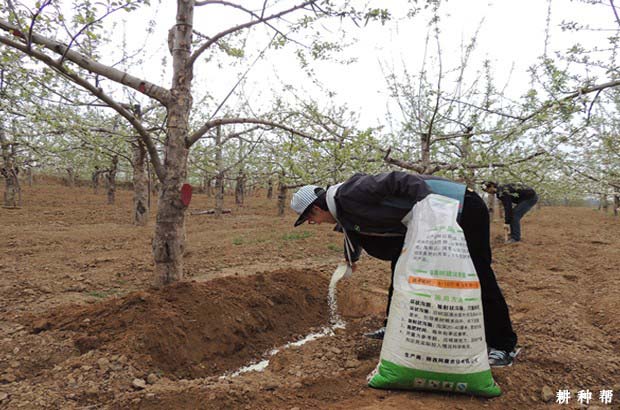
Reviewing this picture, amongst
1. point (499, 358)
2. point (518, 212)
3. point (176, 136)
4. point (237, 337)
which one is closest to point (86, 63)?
point (176, 136)

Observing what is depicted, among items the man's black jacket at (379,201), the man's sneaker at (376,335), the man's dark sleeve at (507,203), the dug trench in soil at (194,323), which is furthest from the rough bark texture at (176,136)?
the man's dark sleeve at (507,203)

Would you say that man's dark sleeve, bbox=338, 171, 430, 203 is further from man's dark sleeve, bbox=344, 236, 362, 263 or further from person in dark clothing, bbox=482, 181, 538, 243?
person in dark clothing, bbox=482, 181, 538, 243

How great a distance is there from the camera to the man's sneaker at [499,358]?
2.55m

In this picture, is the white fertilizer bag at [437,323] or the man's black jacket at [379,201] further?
the man's black jacket at [379,201]

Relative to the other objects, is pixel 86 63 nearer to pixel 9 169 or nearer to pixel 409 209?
pixel 409 209

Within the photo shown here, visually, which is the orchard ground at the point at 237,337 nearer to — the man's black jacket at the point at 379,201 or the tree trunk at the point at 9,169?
the man's black jacket at the point at 379,201

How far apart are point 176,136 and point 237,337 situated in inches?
77.8

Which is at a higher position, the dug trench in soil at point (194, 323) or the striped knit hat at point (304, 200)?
the striped knit hat at point (304, 200)

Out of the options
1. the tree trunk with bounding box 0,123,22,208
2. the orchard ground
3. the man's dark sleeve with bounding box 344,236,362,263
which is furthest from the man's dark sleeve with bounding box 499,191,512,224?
the tree trunk with bounding box 0,123,22,208

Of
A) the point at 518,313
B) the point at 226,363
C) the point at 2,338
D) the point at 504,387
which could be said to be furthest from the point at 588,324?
the point at 2,338

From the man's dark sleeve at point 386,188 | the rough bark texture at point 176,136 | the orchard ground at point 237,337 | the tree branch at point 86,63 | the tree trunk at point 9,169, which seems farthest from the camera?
the tree trunk at point 9,169

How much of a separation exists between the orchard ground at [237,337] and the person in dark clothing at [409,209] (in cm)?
25

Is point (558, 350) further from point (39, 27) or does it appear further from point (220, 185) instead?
point (220, 185)

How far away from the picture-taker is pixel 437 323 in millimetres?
2090
